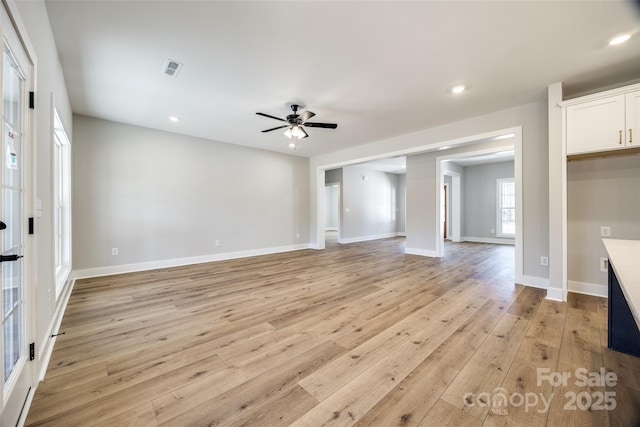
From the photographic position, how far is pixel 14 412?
4.20 ft

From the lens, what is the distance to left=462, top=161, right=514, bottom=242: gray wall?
26.9ft

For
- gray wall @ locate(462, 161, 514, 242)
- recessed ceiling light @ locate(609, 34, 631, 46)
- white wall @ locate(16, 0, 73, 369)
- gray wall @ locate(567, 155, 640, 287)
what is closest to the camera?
white wall @ locate(16, 0, 73, 369)

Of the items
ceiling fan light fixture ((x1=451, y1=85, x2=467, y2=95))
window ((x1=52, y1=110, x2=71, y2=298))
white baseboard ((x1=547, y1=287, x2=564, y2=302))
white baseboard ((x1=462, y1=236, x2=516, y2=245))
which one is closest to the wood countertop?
white baseboard ((x1=547, y1=287, x2=564, y2=302))

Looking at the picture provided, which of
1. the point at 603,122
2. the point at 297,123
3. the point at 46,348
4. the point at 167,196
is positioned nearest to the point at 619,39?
the point at 603,122

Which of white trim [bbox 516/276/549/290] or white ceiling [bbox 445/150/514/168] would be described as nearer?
white trim [bbox 516/276/549/290]

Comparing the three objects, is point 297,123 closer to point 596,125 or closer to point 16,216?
point 16,216

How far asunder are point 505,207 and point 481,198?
736 mm

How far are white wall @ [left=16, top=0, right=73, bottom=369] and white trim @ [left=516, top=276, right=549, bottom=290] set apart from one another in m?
5.31

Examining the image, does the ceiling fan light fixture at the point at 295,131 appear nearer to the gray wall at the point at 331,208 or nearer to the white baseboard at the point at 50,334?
the white baseboard at the point at 50,334

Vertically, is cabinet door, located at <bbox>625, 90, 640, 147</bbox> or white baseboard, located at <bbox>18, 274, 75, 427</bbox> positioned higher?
cabinet door, located at <bbox>625, 90, 640, 147</bbox>

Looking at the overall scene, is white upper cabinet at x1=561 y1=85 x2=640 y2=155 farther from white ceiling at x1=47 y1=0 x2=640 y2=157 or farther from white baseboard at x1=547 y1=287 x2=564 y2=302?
white baseboard at x1=547 y1=287 x2=564 y2=302

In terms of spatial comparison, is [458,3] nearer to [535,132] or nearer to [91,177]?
[535,132]

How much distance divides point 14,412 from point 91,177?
13.2ft

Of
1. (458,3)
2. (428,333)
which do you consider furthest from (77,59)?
(428,333)
